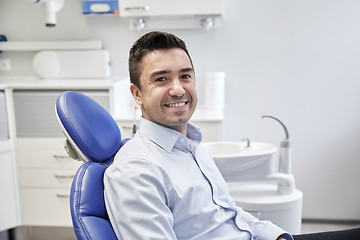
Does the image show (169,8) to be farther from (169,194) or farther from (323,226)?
(323,226)

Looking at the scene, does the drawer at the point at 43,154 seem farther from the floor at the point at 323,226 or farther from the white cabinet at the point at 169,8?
the floor at the point at 323,226

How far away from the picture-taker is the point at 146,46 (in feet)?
3.54

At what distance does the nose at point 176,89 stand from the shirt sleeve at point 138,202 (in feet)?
0.75

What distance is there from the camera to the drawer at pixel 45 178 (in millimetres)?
2223

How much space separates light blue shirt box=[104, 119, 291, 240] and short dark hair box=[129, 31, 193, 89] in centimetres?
16

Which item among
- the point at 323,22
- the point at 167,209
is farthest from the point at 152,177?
the point at 323,22

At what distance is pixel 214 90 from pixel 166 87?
55.2 inches

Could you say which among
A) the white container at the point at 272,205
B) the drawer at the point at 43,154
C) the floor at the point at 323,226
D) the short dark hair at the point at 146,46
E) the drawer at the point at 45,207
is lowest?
the floor at the point at 323,226

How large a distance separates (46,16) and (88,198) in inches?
69.4

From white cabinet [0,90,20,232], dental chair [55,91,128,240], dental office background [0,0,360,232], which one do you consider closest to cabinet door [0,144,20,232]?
white cabinet [0,90,20,232]

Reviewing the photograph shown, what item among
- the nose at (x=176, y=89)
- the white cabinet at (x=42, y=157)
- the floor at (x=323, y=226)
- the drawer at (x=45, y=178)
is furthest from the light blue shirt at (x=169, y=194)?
the floor at (x=323, y=226)

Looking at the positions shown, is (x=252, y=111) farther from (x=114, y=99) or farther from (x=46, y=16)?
(x=46, y=16)

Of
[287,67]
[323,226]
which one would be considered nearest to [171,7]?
[287,67]

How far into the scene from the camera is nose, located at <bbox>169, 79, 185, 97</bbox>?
1.06 metres
